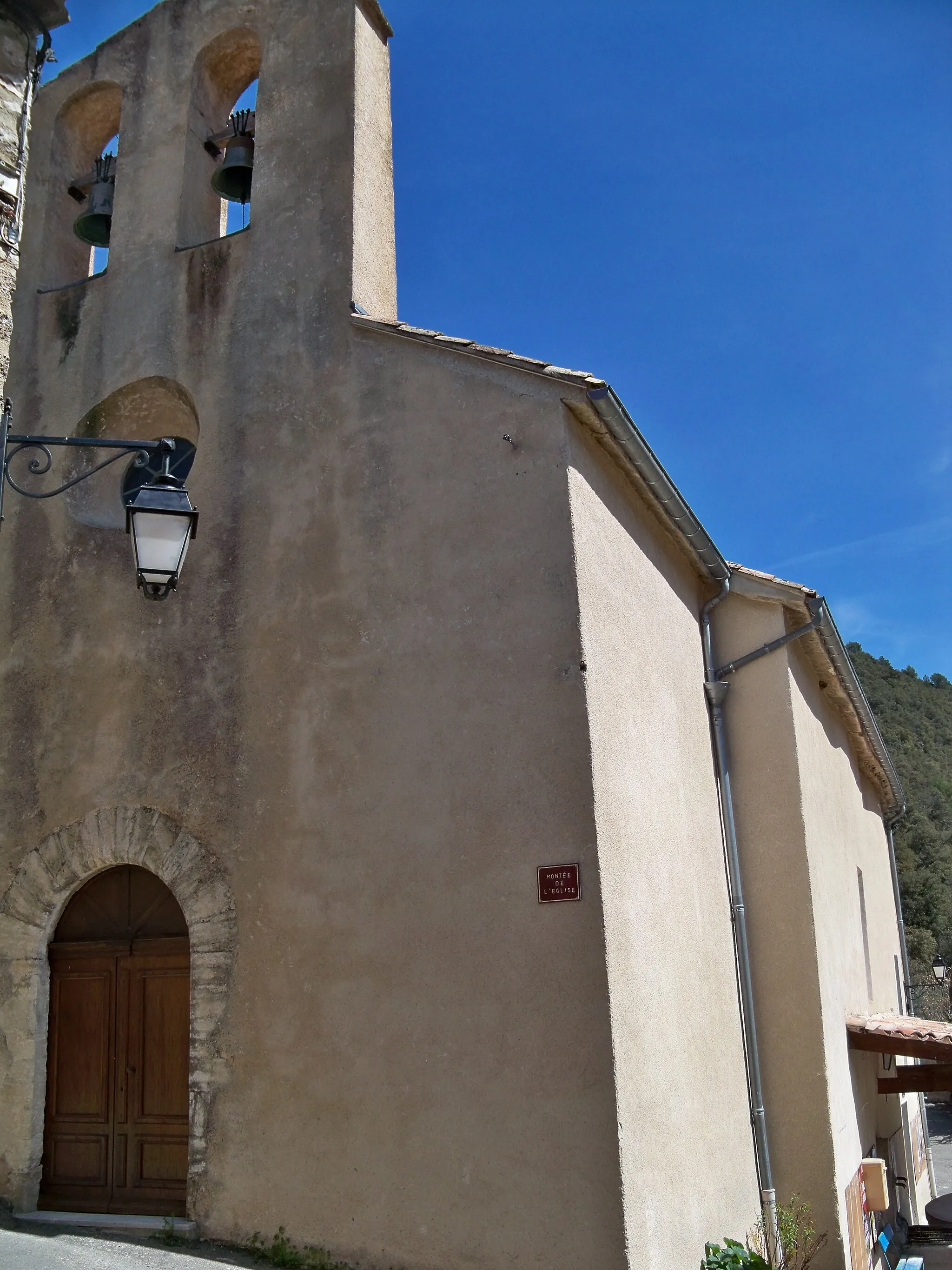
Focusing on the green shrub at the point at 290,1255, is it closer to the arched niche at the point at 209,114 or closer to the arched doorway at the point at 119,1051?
the arched doorway at the point at 119,1051

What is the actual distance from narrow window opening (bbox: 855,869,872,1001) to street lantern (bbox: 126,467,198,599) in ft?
28.1

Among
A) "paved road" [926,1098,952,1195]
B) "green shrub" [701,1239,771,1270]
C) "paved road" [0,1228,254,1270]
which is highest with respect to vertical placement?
"paved road" [0,1228,254,1270]

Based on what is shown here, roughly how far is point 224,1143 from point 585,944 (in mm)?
2540

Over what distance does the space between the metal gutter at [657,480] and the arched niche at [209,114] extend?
3984mm

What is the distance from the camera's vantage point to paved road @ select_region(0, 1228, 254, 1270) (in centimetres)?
567

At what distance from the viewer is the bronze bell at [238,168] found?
8727 mm

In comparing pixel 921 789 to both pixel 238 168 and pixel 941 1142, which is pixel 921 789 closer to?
pixel 941 1142

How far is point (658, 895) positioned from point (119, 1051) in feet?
11.9

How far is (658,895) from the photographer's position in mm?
6777

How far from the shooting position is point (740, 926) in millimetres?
8258

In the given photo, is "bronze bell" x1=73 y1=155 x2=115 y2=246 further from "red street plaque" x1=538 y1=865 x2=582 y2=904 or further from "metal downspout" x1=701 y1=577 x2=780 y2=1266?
"red street plaque" x1=538 y1=865 x2=582 y2=904

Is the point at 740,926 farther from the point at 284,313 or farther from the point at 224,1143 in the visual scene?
the point at 284,313

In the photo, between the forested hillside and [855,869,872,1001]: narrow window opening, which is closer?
[855,869,872,1001]: narrow window opening

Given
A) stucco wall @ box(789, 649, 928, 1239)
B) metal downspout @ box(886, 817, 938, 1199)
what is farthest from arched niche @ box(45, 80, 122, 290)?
metal downspout @ box(886, 817, 938, 1199)
